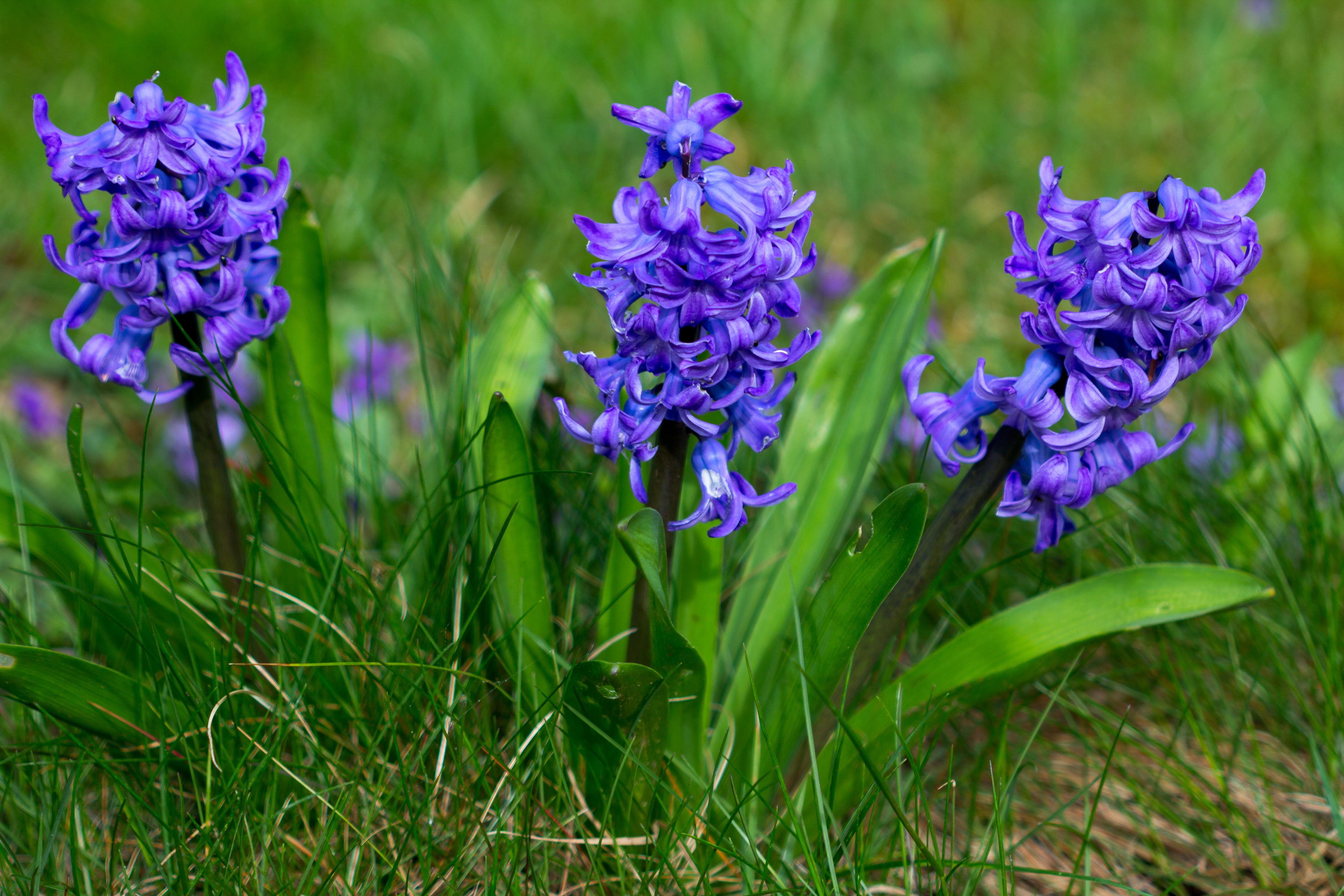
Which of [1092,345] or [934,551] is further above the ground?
[1092,345]

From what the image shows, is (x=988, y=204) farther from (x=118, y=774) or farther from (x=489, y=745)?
(x=118, y=774)

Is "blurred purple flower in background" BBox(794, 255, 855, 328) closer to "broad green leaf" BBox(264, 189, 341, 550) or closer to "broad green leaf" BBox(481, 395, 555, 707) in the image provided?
"broad green leaf" BBox(264, 189, 341, 550)

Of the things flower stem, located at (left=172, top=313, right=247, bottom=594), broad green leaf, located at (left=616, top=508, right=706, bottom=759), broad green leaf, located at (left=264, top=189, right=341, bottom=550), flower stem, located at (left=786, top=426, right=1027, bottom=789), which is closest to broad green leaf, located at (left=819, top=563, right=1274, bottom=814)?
flower stem, located at (left=786, top=426, right=1027, bottom=789)

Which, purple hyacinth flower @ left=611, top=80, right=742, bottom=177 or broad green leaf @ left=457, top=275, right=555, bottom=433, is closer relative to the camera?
purple hyacinth flower @ left=611, top=80, right=742, bottom=177

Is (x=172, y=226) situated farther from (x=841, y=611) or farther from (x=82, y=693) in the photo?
(x=841, y=611)

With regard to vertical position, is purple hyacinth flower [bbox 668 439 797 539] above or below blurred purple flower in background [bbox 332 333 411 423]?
below

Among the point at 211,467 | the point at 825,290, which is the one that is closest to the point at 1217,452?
the point at 825,290

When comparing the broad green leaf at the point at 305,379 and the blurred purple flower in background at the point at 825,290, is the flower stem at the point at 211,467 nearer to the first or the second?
the broad green leaf at the point at 305,379
